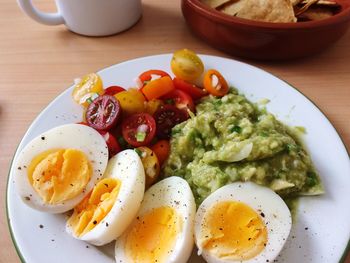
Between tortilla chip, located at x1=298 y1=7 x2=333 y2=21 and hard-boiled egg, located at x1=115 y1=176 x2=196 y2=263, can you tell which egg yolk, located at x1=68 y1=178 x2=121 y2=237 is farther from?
tortilla chip, located at x1=298 y1=7 x2=333 y2=21

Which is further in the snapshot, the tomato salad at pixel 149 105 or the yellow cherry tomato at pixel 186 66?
the yellow cherry tomato at pixel 186 66

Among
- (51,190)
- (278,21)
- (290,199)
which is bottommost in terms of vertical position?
(290,199)

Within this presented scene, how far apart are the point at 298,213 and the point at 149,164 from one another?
1.81ft

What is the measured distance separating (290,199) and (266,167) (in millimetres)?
148

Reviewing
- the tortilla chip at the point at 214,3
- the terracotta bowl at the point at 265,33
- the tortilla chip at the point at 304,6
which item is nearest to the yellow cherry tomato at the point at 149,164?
the terracotta bowl at the point at 265,33

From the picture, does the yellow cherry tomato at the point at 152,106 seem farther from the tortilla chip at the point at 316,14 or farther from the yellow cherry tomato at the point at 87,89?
the tortilla chip at the point at 316,14

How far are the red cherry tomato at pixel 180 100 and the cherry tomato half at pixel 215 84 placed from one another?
0.10m

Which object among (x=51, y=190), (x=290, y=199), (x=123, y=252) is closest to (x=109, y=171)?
(x=51, y=190)

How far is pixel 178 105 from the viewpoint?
5.69 ft

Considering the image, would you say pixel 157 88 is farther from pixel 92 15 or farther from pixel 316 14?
pixel 316 14

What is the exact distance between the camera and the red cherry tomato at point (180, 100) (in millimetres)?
1723

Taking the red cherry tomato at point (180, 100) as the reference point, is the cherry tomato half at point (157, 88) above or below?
above

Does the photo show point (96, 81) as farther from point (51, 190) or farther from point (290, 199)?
point (290, 199)

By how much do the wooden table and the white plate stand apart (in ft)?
0.69
